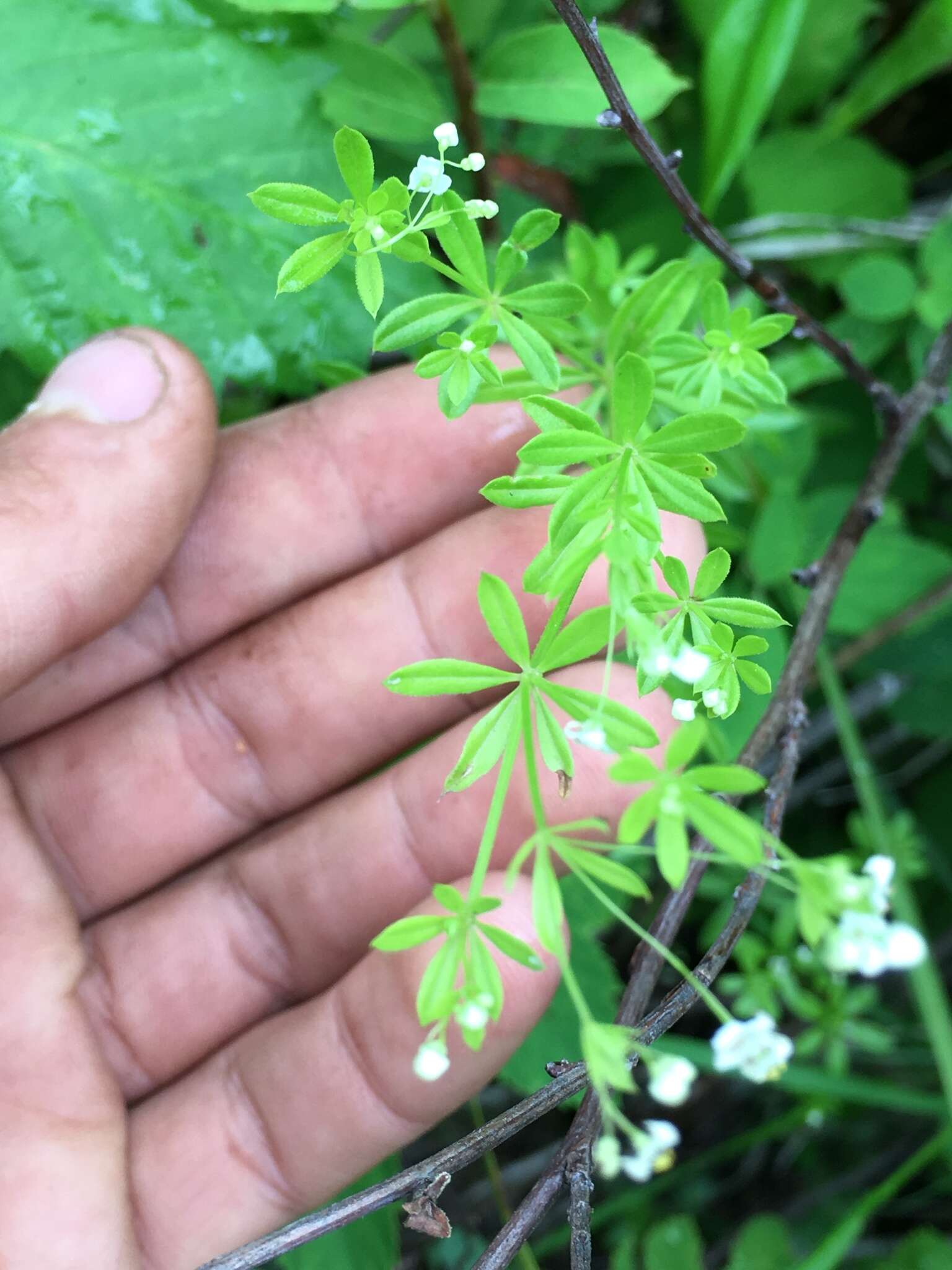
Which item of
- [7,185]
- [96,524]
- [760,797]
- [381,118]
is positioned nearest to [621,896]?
[760,797]

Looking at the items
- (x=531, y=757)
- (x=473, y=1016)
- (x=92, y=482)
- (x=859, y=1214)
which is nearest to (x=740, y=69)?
(x=92, y=482)

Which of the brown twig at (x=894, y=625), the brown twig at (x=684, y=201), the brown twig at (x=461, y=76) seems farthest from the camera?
the brown twig at (x=894, y=625)

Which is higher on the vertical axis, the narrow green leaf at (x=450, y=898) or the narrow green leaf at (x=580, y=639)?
the narrow green leaf at (x=580, y=639)

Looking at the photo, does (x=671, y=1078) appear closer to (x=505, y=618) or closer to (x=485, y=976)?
(x=485, y=976)

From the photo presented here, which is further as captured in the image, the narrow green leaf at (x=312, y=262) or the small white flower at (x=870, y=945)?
the narrow green leaf at (x=312, y=262)

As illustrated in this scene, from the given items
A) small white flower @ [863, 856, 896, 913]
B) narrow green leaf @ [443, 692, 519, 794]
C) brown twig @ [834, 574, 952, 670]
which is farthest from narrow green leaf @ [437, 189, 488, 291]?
brown twig @ [834, 574, 952, 670]

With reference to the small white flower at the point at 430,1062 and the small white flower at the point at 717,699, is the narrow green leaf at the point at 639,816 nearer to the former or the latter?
the small white flower at the point at 717,699

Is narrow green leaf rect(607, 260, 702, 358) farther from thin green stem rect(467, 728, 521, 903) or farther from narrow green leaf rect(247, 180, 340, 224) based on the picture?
thin green stem rect(467, 728, 521, 903)

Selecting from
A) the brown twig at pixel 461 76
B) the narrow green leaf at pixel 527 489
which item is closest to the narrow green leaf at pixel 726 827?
the narrow green leaf at pixel 527 489
